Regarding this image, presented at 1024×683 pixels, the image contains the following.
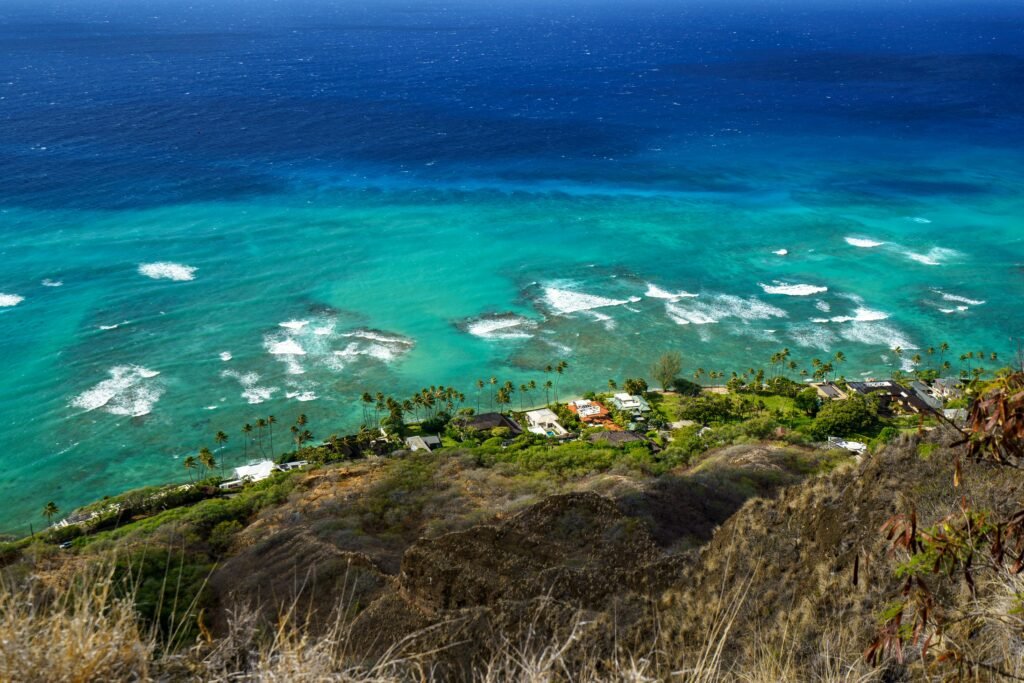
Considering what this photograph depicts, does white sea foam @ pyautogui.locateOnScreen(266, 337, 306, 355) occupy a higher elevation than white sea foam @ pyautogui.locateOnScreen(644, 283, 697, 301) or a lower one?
lower

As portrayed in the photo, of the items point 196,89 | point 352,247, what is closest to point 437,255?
point 352,247

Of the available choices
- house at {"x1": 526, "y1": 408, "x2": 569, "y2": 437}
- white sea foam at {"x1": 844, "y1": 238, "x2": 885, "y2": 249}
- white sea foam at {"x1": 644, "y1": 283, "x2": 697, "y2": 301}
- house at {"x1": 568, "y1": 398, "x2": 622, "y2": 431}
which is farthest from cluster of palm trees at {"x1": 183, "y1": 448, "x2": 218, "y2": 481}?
white sea foam at {"x1": 844, "y1": 238, "x2": 885, "y2": 249}

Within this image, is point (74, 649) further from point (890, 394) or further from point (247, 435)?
point (890, 394)

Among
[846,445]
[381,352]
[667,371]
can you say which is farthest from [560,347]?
[846,445]

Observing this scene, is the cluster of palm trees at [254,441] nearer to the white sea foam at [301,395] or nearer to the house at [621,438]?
the white sea foam at [301,395]

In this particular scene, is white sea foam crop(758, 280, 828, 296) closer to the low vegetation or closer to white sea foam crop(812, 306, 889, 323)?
white sea foam crop(812, 306, 889, 323)
